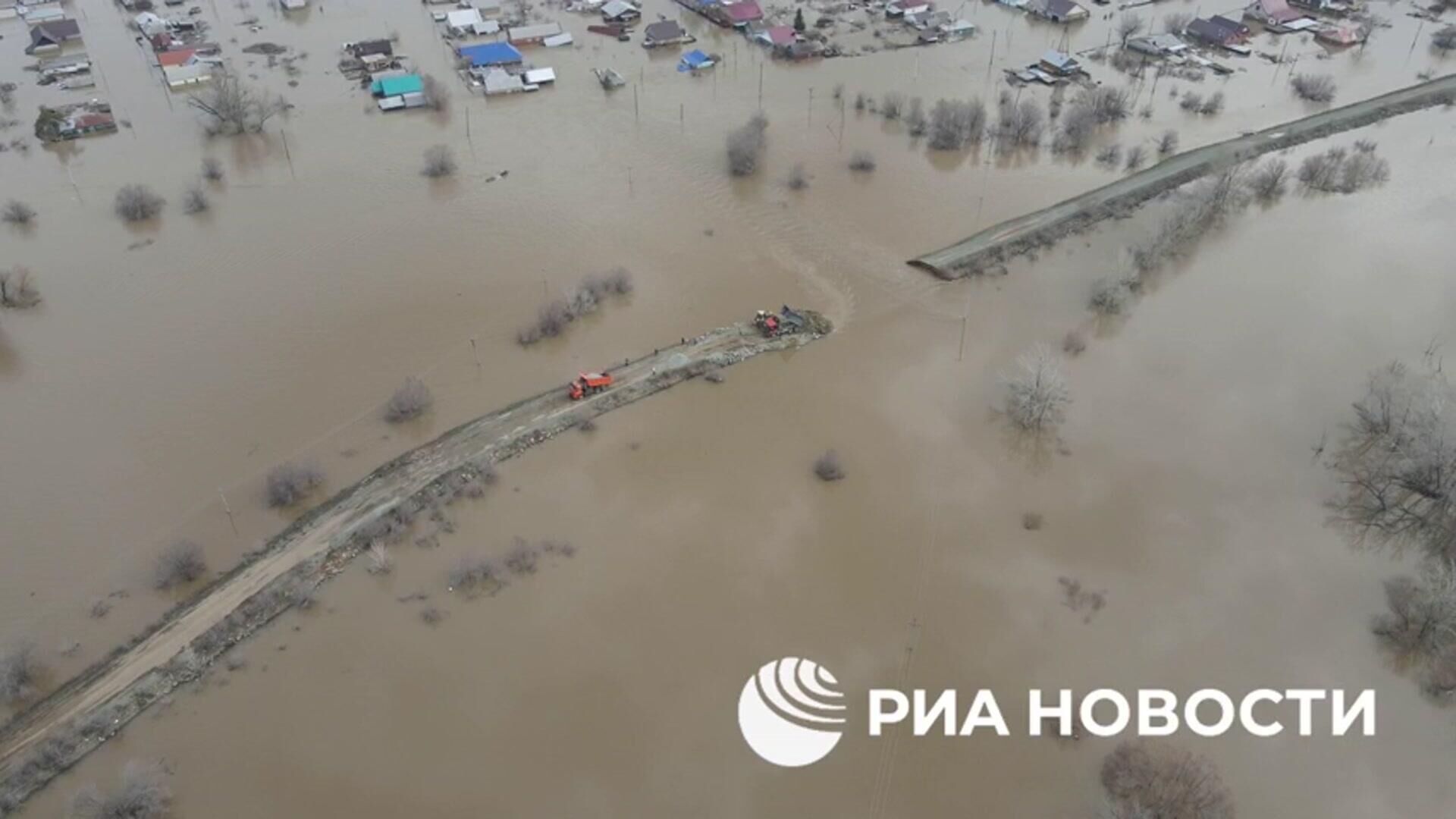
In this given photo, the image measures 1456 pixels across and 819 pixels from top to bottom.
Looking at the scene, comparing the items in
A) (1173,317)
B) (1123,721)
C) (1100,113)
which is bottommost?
(1123,721)

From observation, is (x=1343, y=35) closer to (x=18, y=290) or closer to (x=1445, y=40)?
(x=1445, y=40)

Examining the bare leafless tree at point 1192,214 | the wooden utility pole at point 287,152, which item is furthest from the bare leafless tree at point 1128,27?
the wooden utility pole at point 287,152

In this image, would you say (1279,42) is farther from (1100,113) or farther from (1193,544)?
(1193,544)

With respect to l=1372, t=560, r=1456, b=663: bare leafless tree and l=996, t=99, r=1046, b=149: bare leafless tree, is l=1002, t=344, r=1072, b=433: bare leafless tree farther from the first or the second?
l=996, t=99, r=1046, b=149: bare leafless tree

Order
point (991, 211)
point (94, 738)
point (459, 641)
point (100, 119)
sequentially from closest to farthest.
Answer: point (94, 738), point (459, 641), point (991, 211), point (100, 119)

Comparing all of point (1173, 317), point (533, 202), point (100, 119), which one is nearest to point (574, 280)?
point (533, 202)

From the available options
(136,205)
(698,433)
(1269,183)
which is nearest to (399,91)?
(136,205)

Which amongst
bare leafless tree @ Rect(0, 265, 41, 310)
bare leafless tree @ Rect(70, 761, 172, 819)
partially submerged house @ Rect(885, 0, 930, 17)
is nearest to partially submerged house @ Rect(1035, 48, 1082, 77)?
partially submerged house @ Rect(885, 0, 930, 17)

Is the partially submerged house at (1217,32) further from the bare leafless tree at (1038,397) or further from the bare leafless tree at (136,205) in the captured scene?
the bare leafless tree at (136,205)
